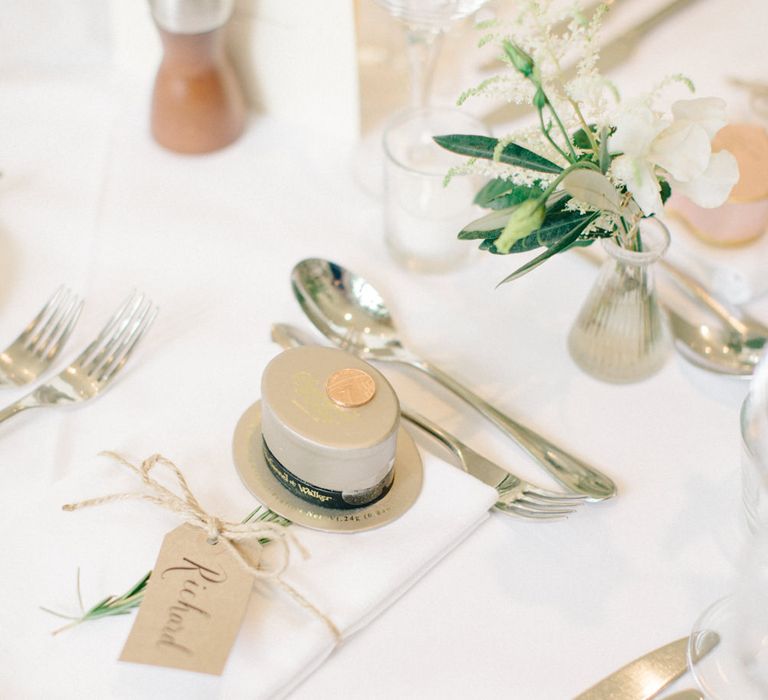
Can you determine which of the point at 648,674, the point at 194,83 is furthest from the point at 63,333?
the point at 648,674

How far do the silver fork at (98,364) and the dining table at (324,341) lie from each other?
0.5 inches

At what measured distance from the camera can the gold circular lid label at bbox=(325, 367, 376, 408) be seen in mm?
587

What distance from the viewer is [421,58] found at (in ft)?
3.16

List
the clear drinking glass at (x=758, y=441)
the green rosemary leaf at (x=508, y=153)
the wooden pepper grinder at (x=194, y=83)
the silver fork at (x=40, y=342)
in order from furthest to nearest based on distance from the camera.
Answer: the wooden pepper grinder at (x=194, y=83) < the silver fork at (x=40, y=342) < the green rosemary leaf at (x=508, y=153) < the clear drinking glass at (x=758, y=441)

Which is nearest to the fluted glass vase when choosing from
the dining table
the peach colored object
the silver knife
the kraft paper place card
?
the dining table

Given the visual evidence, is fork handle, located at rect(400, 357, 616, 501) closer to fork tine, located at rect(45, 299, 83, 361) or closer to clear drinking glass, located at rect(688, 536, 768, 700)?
clear drinking glass, located at rect(688, 536, 768, 700)

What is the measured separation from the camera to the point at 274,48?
3.22ft

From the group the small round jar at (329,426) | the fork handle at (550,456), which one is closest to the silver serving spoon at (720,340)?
the fork handle at (550,456)

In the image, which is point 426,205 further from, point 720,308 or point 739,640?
point 739,640

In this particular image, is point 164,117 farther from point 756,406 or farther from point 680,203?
point 756,406

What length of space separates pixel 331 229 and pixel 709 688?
21.5 inches

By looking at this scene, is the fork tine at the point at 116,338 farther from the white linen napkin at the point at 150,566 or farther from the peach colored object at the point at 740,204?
the peach colored object at the point at 740,204

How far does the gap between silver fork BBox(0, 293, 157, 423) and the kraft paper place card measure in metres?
0.19

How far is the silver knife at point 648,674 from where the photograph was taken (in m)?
0.57
